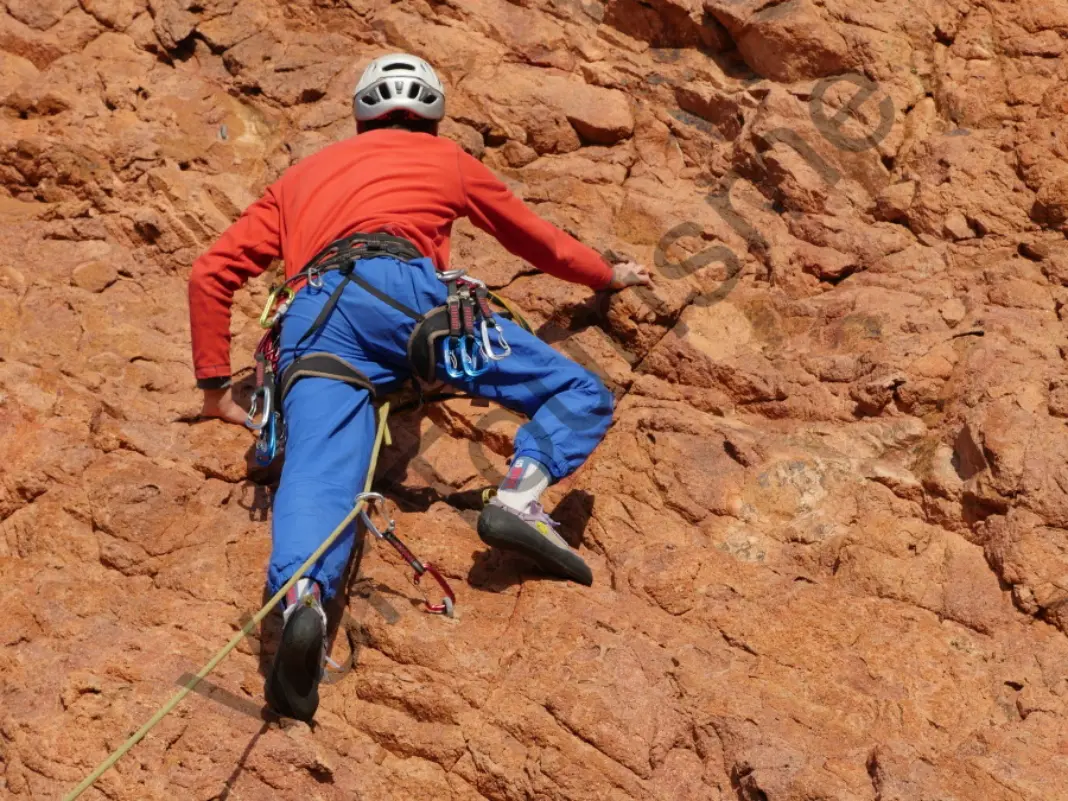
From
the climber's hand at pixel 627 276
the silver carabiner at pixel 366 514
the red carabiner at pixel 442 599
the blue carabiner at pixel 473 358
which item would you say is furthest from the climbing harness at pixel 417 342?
the climber's hand at pixel 627 276

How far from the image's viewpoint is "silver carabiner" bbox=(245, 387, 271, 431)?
4672 millimetres

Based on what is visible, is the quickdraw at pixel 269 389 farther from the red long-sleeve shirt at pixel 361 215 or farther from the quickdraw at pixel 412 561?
the quickdraw at pixel 412 561

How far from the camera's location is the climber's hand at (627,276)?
552 cm

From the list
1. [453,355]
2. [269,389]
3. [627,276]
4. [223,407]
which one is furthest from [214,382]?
[627,276]

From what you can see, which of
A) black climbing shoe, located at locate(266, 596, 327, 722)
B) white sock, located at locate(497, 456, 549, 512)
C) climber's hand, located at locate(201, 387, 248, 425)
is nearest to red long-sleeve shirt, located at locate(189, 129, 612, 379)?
climber's hand, located at locate(201, 387, 248, 425)

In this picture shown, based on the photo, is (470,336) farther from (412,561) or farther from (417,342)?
(412,561)

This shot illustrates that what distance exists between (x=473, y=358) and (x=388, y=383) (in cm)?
37

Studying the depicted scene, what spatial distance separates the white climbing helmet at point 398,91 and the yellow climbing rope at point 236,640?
130cm

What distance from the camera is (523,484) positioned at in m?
4.52

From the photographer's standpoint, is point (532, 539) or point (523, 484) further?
point (523, 484)

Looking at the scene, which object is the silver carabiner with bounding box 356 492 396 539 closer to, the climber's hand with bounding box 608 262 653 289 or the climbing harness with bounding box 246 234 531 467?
the climbing harness with bounding box 246 234 531 467

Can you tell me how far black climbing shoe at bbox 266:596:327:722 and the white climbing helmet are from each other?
225cm

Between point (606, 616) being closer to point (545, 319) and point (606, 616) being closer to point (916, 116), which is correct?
point (545, 319)

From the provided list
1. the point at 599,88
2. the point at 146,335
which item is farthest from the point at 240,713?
the point at 599,88
